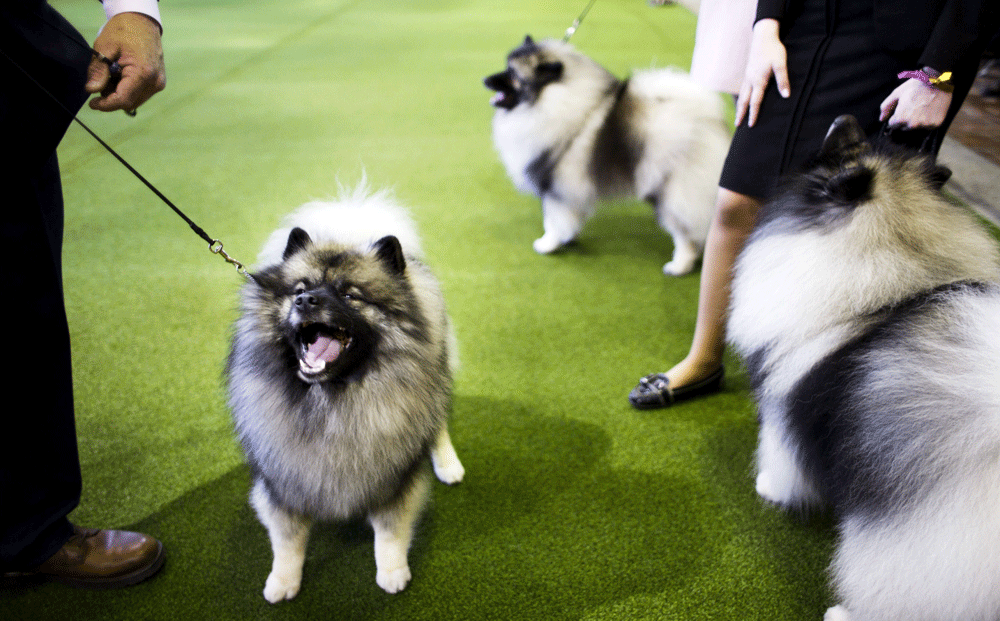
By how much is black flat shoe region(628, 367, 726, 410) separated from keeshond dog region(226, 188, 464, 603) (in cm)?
79

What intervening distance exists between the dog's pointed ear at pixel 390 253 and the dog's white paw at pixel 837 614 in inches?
45.0

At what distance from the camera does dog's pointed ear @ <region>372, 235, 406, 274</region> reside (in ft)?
3.98

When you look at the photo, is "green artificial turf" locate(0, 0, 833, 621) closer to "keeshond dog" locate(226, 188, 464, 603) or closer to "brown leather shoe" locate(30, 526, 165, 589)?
"brown leather shoe" locate(30, 526, 165, 589)

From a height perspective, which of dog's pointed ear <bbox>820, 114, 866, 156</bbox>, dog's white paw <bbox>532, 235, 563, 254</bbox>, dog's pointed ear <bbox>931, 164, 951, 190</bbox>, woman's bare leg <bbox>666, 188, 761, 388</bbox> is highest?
dog's pointed ear <bbox>820, 114, 866, 156</bbox>

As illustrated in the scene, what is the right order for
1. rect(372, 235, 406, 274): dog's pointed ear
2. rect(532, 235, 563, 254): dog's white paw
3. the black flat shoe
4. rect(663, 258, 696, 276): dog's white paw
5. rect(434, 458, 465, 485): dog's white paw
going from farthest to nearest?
1. rect(532, 235, 563, 254): dog's white paw
2. rect(663, 258, 696, 276): dog's white paw
3. the black flat shoe
4. rect(434, 458, 465, 485): dog's white paw
5. rect(372, 235, 406, 274): dog's pointed ear

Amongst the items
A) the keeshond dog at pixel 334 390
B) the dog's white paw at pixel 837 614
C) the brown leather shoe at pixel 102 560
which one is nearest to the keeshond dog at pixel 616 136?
the keeshond dog at pixel 334 390

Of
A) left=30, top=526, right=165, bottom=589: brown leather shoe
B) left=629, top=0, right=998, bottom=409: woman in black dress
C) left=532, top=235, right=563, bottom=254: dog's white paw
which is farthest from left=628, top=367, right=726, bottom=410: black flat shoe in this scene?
left=30, top=526, right=165, bottom=589: brown leather shoe

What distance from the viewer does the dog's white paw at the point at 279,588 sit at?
131 cm

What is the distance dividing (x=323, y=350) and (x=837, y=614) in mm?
1169

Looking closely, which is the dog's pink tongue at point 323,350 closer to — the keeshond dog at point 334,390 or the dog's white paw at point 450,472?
the keeshond dog at point 334,390

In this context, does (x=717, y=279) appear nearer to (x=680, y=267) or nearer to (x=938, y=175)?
(x=938, y=175)

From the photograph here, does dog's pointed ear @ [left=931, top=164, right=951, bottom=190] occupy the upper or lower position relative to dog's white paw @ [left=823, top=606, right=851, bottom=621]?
upper

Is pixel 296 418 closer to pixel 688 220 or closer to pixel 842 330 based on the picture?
pixel 842 330

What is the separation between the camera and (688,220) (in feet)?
8.11
